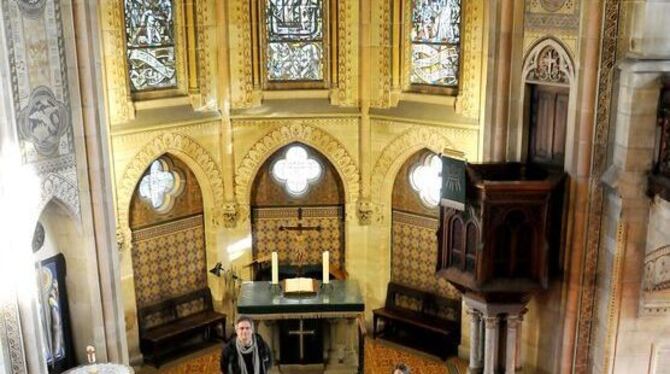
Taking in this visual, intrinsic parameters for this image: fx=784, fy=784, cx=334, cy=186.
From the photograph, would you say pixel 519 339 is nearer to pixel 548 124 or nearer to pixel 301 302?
pixel 548 124

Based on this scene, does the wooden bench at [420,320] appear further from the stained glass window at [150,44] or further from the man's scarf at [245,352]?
the stained glass window at [150,44]

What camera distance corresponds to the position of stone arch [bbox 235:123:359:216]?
38.3 feet

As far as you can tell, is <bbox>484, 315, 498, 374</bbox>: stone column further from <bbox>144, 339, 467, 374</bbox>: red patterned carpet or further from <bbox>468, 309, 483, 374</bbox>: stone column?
<bbox>144, 339, 467, 374</bbox>: red patterned carpet

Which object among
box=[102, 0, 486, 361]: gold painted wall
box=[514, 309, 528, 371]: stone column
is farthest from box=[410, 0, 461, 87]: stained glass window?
box=[514, 309, 528, 371]: stone column

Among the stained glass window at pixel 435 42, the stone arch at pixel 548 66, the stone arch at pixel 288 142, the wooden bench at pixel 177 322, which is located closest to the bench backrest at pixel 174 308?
the wooden bench at pixel 177 322

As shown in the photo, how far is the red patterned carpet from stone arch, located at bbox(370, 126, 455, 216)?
223cm

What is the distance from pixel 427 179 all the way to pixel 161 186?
389 centimetres

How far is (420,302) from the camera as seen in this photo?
38.6ft

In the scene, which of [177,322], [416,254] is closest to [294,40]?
[416,254]

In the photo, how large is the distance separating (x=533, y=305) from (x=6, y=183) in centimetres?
561

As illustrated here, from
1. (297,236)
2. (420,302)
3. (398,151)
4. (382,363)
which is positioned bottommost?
(382,363)

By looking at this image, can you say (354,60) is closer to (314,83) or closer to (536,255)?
(314,83)

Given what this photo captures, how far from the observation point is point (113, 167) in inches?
412

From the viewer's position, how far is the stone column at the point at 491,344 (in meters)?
8.25
